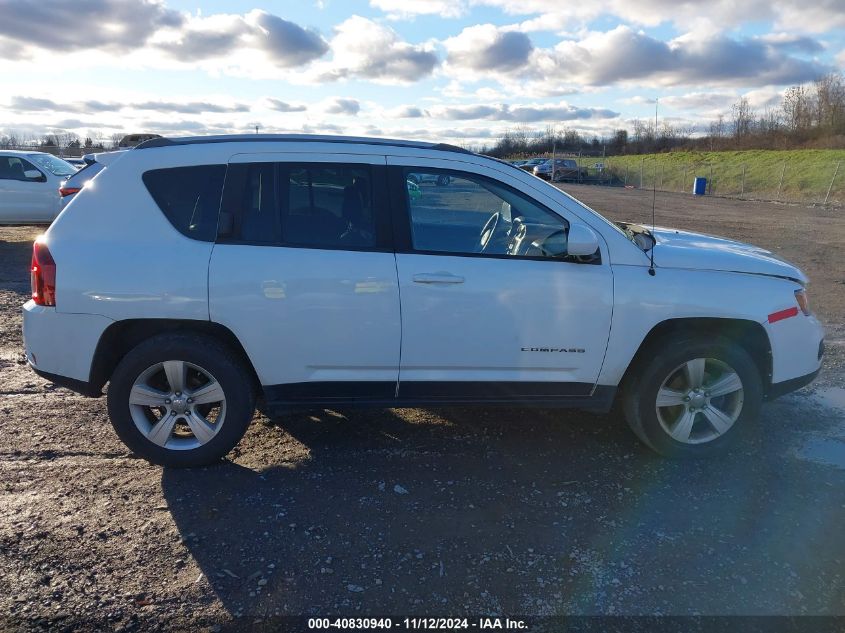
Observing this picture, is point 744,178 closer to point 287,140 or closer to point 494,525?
point 287,140

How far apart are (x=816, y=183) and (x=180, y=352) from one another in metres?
42.7

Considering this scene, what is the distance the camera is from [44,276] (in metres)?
3.79

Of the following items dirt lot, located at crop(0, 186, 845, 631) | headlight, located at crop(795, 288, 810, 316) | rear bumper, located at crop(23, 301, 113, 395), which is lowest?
dirt lot, located at crop(0, 186, 845, 631)

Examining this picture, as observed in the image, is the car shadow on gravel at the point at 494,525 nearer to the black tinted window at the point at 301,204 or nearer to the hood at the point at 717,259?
the hood at the point at 717,259

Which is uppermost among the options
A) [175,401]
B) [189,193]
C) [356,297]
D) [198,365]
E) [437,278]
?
[189,193]

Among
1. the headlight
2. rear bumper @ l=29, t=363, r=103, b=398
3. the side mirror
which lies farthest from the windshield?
the headlight

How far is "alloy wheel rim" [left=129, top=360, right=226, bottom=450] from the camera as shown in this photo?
3.89m

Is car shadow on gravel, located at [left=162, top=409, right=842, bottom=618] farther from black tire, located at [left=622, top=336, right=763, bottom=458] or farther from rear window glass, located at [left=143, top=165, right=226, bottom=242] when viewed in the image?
rear window glass, located at [left=143, top=165, right=226, bottom=242]

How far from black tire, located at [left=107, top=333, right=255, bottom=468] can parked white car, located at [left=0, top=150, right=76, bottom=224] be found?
35.7ft

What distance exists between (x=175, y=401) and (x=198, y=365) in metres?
0.30

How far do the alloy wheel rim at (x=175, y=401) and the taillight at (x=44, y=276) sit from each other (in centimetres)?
68

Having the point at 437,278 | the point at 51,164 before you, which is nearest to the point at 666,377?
the point at 437,278

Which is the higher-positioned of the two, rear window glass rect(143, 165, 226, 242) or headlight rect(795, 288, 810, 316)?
rear window glass rect(143, 165, 226, 242)

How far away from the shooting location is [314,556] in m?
3.21
